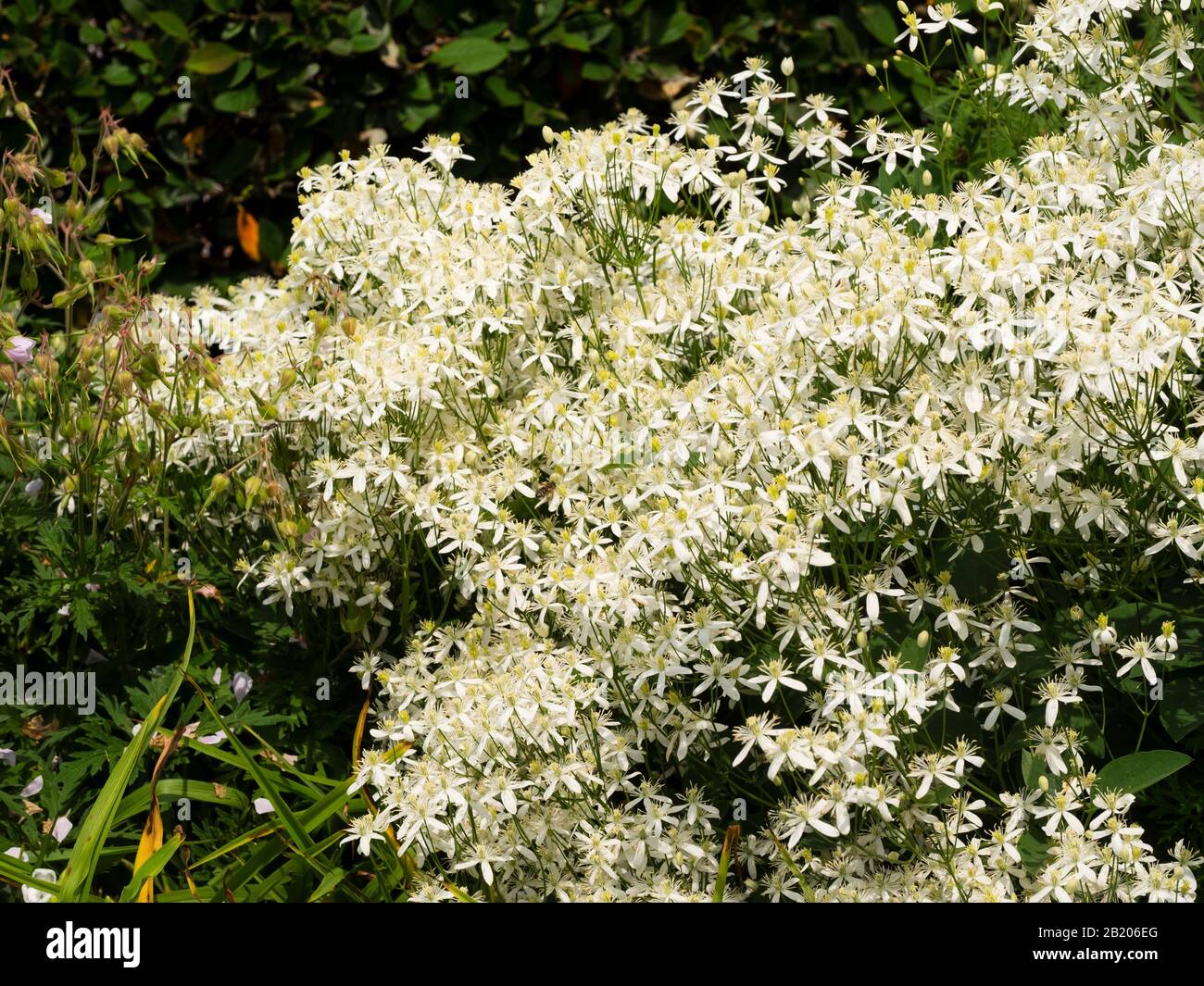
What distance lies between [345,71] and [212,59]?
1.72 feet

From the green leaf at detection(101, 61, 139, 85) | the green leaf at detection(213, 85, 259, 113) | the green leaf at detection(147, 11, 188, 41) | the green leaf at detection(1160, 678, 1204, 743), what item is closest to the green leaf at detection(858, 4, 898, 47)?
the green leaf at detection(213, 85, 259, 113)

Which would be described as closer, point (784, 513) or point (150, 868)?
point (784, 513)

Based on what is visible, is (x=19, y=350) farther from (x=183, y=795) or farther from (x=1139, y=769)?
(x=1139, y=769)

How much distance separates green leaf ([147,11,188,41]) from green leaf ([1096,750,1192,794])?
4559mm

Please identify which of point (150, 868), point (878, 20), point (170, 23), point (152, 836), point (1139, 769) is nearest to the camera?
point (1139, 769)

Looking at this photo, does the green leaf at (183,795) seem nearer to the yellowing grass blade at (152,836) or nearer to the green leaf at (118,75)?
the yellowing grass blade at (152,836)

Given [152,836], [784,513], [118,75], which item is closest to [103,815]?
[152,836]

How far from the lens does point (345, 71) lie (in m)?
5.48

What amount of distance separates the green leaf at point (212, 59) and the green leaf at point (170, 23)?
0.28ft

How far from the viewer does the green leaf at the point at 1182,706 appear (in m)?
2.41

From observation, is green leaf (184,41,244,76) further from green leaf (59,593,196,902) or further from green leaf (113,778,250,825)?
green leaf (113,778,250,825)

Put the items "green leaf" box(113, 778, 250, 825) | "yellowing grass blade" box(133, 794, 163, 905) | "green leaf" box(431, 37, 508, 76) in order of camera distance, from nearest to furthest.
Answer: "yellowing grass blade" box(133, 794, 163, 905) → "green leaf" box(113, 778, 250, 825) → "green leaf" box(431, 37, 508, 76)

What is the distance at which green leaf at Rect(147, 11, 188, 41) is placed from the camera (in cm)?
528

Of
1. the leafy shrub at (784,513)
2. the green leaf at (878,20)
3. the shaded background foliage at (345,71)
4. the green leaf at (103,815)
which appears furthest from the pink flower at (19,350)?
the green leaf at (878,20)
